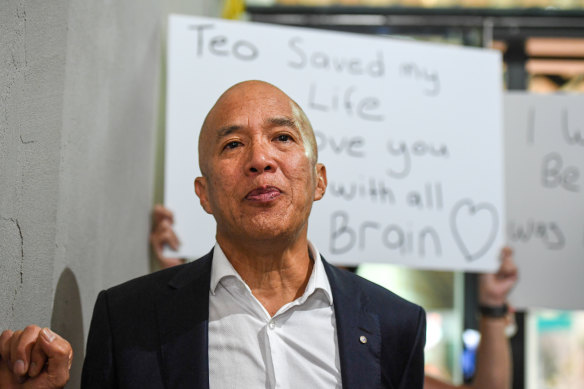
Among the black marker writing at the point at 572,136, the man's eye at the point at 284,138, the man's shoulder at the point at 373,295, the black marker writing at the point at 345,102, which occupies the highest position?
the black marker writing at the point at 345,102

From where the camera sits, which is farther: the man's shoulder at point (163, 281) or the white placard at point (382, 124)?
the white placard at point (382, 124)

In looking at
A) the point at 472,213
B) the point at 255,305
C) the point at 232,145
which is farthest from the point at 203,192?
the point at 472,213

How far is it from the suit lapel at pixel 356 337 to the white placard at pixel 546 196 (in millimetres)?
1043

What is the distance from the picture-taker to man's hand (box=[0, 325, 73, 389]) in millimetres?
647

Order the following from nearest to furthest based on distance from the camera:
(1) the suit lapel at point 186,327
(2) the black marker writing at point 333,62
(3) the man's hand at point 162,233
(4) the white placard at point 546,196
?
(1) the suit lapel at point 186,327 < (3) the man's hand at point 162,233 < (2) the black marker writing at point 333,62 < (4) the white placard at point 546,196

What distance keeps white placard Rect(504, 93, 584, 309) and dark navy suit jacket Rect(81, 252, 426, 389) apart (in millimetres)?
997

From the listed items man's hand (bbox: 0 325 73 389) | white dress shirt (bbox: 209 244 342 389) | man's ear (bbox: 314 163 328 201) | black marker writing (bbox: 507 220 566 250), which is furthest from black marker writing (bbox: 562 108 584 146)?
man's hand (bbox: 0 325 73 389)

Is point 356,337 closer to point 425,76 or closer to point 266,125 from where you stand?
point 266,125

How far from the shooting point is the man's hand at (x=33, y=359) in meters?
0.65

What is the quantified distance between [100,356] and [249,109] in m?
0.41

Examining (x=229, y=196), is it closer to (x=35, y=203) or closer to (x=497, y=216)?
(x=35, y=203)

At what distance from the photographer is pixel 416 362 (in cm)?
90

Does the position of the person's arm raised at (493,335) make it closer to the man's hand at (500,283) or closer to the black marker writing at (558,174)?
the man's hand at (500,283)

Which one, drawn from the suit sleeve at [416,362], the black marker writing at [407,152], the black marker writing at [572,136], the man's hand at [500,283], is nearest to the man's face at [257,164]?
the suit sleeve at [416,362]
